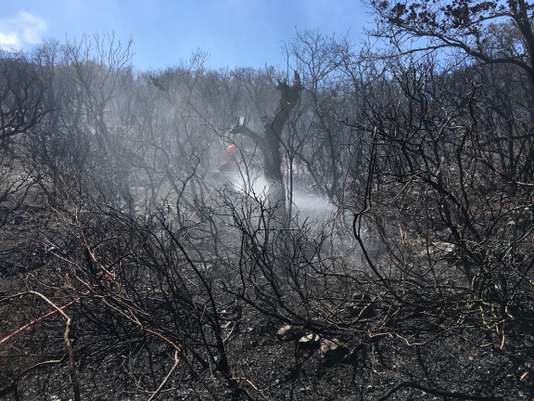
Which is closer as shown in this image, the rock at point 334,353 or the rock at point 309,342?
the rock at point 334,353

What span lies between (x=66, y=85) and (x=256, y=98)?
12012 mm

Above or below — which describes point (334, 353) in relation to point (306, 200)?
below

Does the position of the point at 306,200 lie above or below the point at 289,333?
above

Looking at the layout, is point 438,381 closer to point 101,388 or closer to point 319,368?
point 319,368

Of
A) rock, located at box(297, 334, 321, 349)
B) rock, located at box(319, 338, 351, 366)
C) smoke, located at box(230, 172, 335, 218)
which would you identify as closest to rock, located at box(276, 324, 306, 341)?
rock, located at box(297, 334, 321, 349)

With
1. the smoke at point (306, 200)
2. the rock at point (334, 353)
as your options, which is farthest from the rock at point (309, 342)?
the smoke at point (306, 200)

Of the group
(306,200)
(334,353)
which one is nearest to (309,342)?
(334,353)

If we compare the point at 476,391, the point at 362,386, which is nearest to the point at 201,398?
the point at 362,386

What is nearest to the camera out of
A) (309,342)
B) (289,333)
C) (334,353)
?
(334,353)

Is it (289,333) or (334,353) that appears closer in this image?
(334,353)

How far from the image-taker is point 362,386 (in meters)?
3.44

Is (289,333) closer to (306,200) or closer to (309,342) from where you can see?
(309,342)

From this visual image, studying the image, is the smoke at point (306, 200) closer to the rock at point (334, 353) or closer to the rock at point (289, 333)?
the rock at point (289, 333)

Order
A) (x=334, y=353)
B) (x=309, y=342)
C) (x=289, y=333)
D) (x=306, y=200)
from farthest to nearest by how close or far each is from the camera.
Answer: (x=306, y=200) → (x=289, y=333) → (x=309, y=342) → (x=334, y=353)
